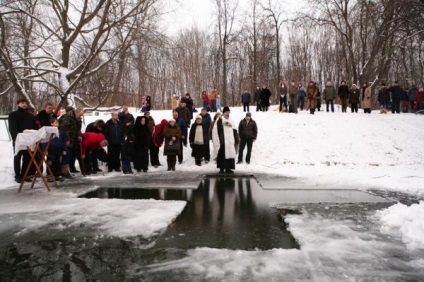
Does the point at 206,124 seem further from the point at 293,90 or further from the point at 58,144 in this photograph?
the point at 293,90

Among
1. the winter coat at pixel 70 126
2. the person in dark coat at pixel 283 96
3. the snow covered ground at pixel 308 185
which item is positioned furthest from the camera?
the person in dark coat at pixel 283 96

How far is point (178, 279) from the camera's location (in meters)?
3.26

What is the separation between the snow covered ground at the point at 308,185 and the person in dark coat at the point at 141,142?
52 centimetres

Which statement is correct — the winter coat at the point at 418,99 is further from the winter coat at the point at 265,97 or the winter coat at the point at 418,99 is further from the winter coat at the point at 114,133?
the winter coat at the point at 114,133

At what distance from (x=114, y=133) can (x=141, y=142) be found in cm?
92

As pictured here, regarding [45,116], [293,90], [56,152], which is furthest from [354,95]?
[56,152]


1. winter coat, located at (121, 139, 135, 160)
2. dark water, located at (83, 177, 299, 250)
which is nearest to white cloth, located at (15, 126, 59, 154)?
dark water, located at (83, 177, 299, 250)

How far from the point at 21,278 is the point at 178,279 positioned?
62.1 inches

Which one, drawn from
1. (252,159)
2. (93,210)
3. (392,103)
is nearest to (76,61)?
(252,159)

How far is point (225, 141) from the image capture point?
10.4 metres

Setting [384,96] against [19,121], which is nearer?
[19,121]

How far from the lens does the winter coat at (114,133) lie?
34.5 ft

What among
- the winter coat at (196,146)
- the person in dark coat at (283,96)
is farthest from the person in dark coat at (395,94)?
the winter coat at (196,146)

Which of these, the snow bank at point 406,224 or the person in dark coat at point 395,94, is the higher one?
the person in dark coat at point 395,94
